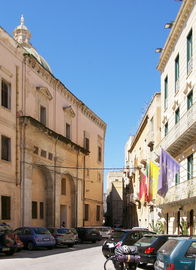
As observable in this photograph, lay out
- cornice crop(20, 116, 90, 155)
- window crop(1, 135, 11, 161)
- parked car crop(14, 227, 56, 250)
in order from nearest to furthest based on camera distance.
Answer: parked car crop(14, 227, 56, 250) → window crop(1, 135, 11, 161) → cornice crop(20, 116, 90, 155)

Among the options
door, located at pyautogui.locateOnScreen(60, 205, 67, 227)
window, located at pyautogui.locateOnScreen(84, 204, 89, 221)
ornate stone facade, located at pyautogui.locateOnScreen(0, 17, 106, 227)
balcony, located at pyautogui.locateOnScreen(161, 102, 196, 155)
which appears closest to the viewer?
balcony, located at pyautogui.locateOnScreen(161, 102, 196, 155)

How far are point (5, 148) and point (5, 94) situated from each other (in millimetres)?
3448

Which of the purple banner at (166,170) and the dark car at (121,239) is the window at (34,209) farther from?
the dark car at (121,239)

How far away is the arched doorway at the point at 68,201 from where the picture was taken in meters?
42.2

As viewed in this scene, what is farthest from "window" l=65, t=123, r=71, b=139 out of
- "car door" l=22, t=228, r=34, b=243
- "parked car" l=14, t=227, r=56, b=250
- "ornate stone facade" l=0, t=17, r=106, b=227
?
"car door" l=22, t=228, r=34, b=243

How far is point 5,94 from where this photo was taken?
31094 millimetres

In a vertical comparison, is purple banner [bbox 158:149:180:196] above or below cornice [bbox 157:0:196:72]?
below

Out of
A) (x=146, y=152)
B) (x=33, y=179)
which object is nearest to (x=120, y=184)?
(x=146, y=152)

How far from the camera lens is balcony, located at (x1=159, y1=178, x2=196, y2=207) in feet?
76.4

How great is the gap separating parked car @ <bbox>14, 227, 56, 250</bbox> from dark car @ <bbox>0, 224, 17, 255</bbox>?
13.1 feet

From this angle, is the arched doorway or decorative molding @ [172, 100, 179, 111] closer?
decorative molding @ [172, 100, 179, 111]

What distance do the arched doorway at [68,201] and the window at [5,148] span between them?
11149 mm

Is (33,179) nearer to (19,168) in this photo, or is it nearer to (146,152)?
(19,168)

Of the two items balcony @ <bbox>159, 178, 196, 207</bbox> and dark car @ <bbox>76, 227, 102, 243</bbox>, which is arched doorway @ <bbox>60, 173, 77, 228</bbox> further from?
balcony @ <bbox>159, 178, 196, 207</bbox>
